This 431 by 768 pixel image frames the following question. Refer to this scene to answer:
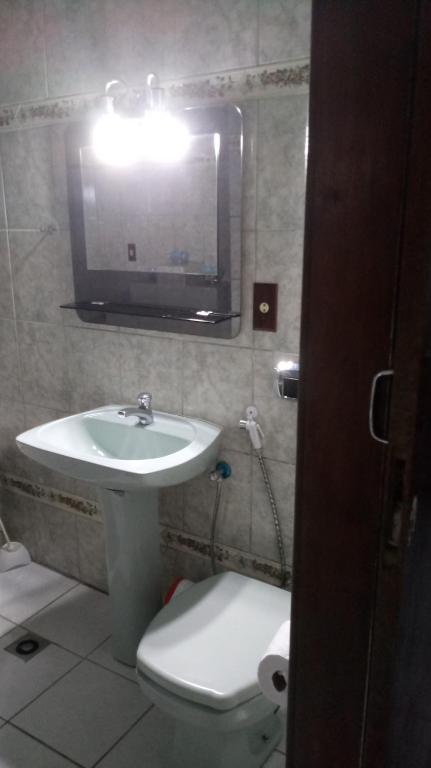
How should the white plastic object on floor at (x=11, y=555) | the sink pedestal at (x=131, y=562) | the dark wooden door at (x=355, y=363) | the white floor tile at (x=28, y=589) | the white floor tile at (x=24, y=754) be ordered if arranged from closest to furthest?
1. the dark wooden door at (x=355, y=363)
2. the white floor tile at (x=24, y=754)
3. the sink pedestal at (x=131, y=562)
4. the white floor tile at (x=28, y=589)
5. the white plastic object on floor at (x=11, y=555)

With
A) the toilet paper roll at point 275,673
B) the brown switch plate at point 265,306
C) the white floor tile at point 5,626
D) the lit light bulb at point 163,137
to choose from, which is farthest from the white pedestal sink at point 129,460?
the lit light bulb at point 163,137

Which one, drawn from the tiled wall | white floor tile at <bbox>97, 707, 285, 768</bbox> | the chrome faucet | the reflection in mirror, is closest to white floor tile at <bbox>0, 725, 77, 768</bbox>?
white floor tile at <bbox>97, 707, 285, 768</bbox>

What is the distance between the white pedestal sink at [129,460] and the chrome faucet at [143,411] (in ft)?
0.06

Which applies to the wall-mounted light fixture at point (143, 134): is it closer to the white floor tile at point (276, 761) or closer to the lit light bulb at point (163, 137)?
the lit light bulb at point (163, 137)

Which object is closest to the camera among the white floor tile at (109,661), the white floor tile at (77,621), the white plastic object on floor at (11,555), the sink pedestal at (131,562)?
the sink pedestal at (131,562)

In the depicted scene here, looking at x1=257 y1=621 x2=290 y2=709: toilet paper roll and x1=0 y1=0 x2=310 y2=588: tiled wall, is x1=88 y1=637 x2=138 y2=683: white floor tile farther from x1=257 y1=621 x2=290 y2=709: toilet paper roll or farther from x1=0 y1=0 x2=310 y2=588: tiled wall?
x1=257 y1=621 x2=290 y2=709: toilet paper roll

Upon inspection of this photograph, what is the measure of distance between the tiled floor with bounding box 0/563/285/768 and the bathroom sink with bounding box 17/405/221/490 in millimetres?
736

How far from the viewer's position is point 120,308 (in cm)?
192

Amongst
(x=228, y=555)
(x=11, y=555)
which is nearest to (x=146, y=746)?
(x=228, y=555)

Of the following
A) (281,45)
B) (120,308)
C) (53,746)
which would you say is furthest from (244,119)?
(53,746)

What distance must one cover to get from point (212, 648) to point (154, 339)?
0.98m

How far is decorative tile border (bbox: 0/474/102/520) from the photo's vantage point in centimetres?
229

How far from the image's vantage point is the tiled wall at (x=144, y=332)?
155 cm

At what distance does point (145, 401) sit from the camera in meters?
1.87
